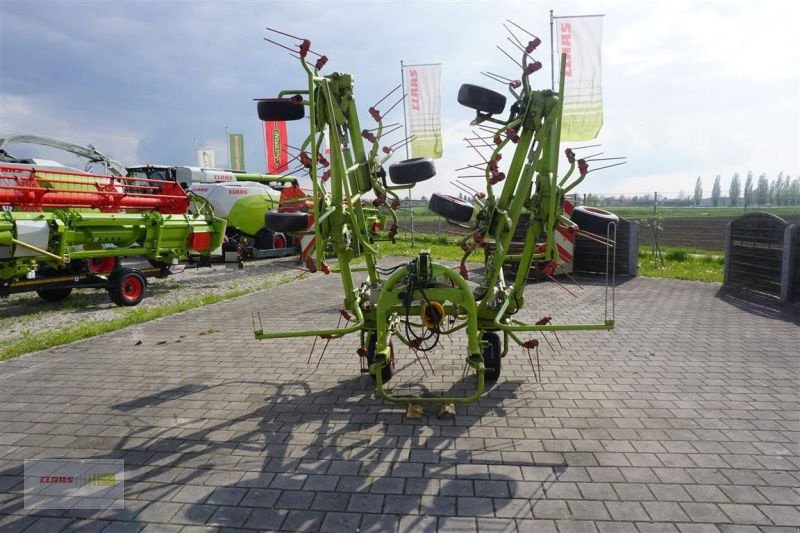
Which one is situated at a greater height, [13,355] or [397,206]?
[397,206]

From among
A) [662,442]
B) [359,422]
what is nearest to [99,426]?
[359,422]

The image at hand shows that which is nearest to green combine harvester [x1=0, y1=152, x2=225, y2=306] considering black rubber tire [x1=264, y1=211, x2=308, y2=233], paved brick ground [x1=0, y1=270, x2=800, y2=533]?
paved brick ground [x1=0, y1=270, x2=800, y2=533]

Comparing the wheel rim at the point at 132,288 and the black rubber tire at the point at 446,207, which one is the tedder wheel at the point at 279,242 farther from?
the black rubber tire at the point at 446,207

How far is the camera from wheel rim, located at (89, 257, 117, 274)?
9.10m

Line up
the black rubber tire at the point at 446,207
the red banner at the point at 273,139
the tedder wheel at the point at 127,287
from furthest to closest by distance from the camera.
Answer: the red banner at the point at 273,139, the tedder wheel at the point at 127,287, the black rubber tire at the point at 446,207

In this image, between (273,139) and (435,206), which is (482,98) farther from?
(273,139)

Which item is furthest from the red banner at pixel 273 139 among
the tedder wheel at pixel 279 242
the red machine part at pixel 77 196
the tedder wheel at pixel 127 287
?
the tedder wheel at pixel 127 287

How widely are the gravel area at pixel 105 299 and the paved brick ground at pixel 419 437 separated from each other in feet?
6.43

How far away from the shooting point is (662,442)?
11.9 ft

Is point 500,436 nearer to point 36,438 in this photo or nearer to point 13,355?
point 36,438

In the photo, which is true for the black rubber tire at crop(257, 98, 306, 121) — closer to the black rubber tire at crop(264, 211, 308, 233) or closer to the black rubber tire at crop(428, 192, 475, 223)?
the black rubber tire at crop(264, 211, 308, 233)

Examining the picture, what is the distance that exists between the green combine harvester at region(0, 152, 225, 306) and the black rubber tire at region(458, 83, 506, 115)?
6.97m

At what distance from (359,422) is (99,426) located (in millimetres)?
2103

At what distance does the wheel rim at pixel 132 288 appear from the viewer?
911 cm
